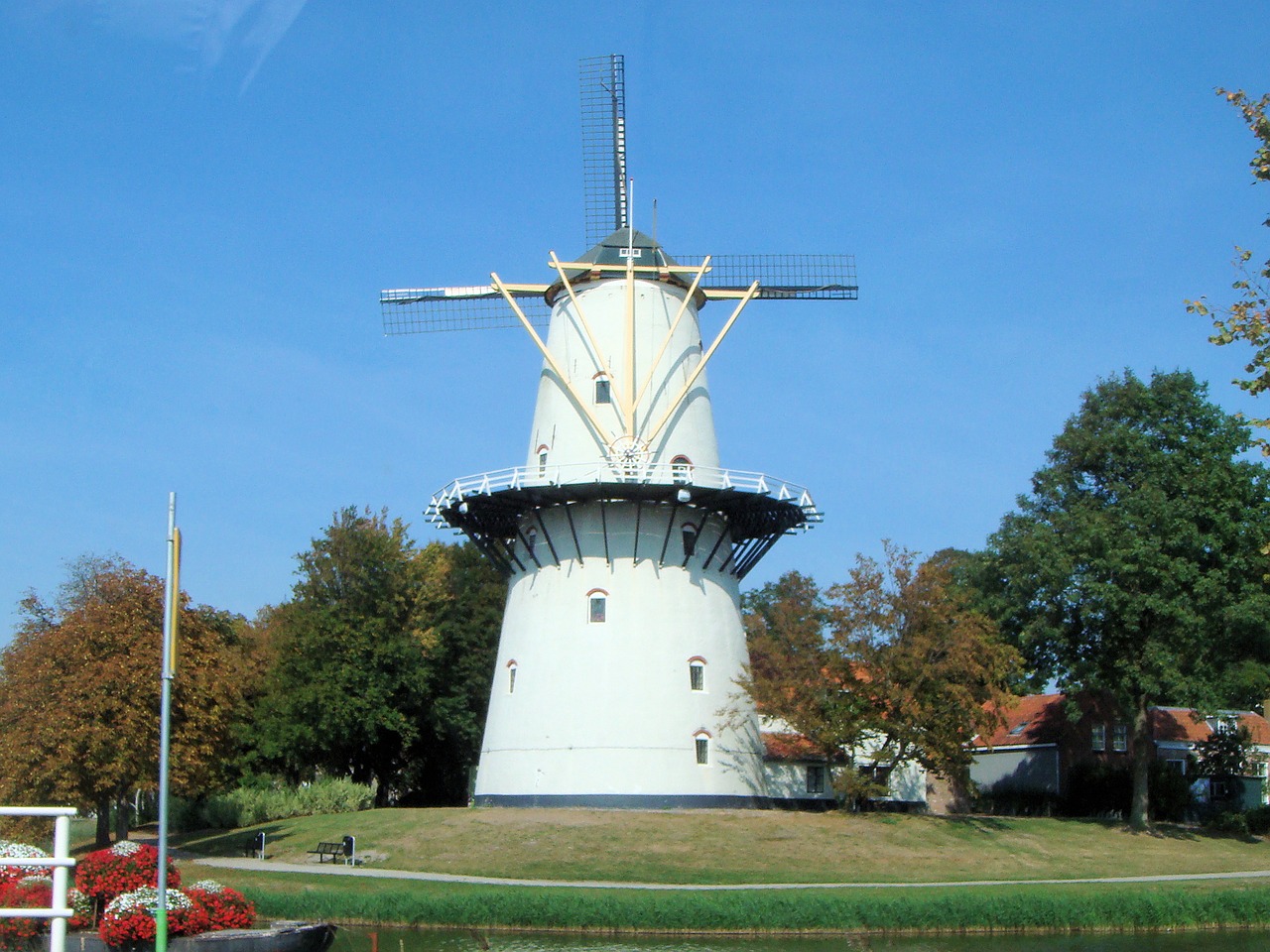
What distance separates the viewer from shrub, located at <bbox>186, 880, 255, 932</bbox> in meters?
17.6

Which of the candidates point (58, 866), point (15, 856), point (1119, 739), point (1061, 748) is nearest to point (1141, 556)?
point (1061, 748)

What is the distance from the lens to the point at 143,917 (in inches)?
650

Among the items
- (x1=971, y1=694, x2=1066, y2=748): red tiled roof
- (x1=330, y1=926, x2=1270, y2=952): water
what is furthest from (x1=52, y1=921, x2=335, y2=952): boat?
(x1=971, y1=694, x2=1066, y2=748): red tiled roof

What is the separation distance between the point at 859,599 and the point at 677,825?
8.13 meters

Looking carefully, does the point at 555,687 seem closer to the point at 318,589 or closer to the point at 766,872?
the point at 766,872

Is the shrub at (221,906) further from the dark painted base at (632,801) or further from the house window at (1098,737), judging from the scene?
the house window at (1098,737)

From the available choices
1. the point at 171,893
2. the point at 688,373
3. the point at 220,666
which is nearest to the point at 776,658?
the point at 688,373

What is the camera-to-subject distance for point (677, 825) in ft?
109

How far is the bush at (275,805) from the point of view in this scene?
132 ft

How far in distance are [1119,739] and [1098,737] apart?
3.82 ft

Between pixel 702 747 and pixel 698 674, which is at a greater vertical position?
pixel 698 674

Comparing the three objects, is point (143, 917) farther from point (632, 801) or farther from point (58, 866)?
point (632, 801)

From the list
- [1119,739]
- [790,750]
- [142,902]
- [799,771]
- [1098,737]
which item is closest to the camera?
[142,902]

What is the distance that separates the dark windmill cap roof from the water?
23.5 m
